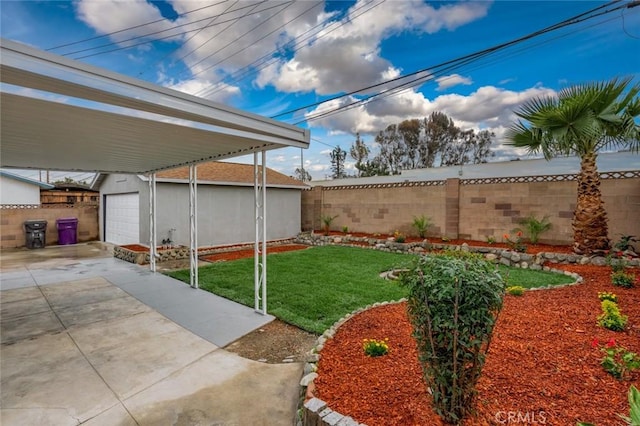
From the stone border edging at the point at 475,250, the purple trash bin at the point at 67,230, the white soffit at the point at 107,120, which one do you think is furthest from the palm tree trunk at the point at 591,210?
the purple trash bin at the point at 67,230

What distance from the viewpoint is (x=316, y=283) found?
20.7 feet

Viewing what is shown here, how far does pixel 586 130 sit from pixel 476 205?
374 centimetres

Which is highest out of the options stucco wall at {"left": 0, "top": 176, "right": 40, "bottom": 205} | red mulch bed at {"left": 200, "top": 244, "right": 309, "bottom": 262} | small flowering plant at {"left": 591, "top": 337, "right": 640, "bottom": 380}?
stucco wall at {"left": 0, "top": 176, "right": 40, "bottom": 205}

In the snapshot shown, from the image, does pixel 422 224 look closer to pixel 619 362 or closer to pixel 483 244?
pixel 483 244

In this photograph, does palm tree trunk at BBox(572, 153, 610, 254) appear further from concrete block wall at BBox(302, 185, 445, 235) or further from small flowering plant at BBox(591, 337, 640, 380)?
small flowering plant at BBox(591, 337, 640, 380)

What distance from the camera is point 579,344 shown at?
3.01 meters

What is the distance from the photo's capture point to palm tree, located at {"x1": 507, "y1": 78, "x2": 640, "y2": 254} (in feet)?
19.6

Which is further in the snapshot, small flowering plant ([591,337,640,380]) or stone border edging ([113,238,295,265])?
stone border edging ([113,238,295,265])

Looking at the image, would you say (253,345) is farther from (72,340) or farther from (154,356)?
(72,340)

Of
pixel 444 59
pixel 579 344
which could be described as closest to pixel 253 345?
pixel 579 344

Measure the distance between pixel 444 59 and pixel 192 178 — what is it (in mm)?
6999

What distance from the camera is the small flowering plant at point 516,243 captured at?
7.76m

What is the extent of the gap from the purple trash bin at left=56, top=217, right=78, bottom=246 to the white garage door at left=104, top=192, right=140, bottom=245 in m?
1.17

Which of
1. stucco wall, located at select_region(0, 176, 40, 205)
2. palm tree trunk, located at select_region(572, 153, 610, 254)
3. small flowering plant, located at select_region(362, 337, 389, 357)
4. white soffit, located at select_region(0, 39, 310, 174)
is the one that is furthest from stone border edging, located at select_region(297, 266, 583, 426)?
stucco wall, located at select_region(0, 176, 40, 205)
